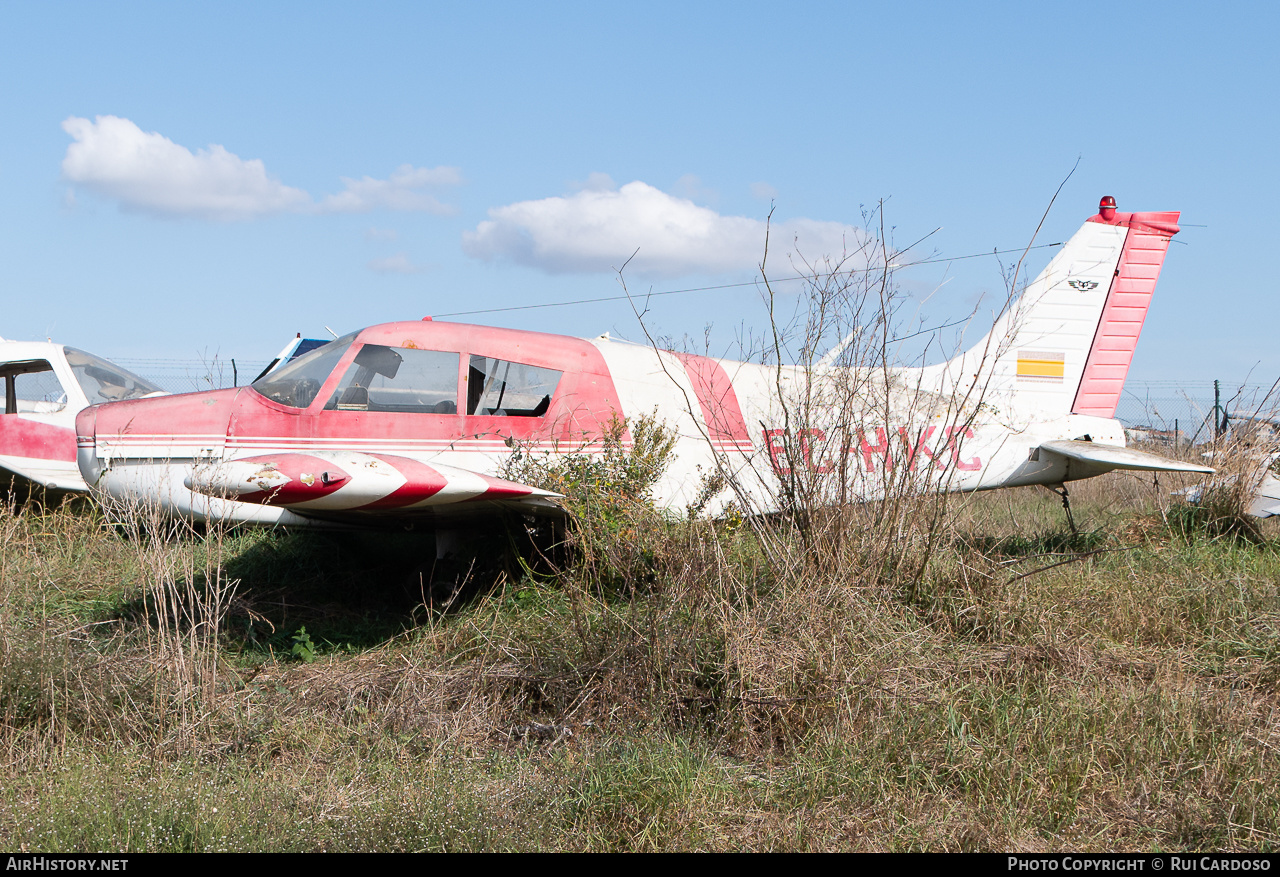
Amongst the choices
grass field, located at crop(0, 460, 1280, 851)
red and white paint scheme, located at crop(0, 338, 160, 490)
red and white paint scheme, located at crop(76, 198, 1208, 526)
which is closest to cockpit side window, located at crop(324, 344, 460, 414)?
red and white paint scheme, located at crop(76, 198, 1208, 526)

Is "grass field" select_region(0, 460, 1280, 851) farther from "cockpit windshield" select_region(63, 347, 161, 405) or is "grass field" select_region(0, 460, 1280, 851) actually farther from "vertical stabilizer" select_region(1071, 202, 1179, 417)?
"cockpit windshield" select_region(63, 347, 161, 405)

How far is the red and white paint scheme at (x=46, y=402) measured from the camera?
8219mm

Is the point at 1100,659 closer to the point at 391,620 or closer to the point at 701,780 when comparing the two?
the point at 701,780

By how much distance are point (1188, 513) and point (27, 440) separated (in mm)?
10683

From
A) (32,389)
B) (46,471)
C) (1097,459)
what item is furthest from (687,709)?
(32,389)

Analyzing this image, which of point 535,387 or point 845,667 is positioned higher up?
point 535,387

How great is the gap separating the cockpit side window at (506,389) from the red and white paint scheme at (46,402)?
4374 mm

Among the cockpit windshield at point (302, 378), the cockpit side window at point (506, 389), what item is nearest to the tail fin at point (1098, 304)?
the cockpit side window at point (506, 389)

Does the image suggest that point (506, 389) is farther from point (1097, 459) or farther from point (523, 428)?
point (1097, 459)

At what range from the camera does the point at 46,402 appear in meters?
8.52

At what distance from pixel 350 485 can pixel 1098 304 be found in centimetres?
661

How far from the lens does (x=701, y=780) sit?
129 inches

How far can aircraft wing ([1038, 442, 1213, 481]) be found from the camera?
660cm
